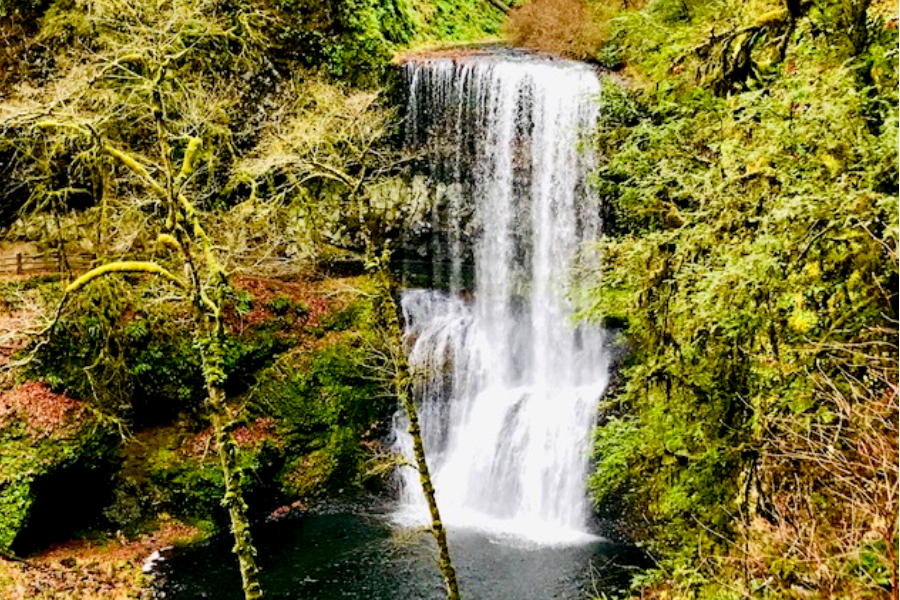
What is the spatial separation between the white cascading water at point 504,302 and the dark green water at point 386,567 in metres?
1.44

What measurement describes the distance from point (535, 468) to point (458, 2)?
14.9 meters

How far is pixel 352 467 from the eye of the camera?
1630 centimetres

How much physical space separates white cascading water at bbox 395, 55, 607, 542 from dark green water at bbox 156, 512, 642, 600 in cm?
144

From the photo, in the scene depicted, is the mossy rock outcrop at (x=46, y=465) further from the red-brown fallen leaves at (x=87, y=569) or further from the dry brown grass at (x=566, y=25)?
the dry brown grass at (x=566, y=25)

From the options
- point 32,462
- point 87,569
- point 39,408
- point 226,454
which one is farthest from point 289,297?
point 226,454

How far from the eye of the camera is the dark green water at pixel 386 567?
464 inches

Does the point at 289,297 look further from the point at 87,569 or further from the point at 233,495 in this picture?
the point at 233,495

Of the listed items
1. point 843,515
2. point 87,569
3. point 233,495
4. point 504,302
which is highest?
point 843,515

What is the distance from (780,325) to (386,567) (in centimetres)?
883

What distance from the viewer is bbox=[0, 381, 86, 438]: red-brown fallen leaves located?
43.5 ft

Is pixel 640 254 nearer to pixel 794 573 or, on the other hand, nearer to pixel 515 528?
pixel 794 573

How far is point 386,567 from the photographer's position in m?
12.7

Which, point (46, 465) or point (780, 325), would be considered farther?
point (46, 465)

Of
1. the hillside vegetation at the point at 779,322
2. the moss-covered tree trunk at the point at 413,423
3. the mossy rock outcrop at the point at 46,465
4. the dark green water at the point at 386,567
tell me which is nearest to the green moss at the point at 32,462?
the mossy rock outcrop at the point at 46,465
